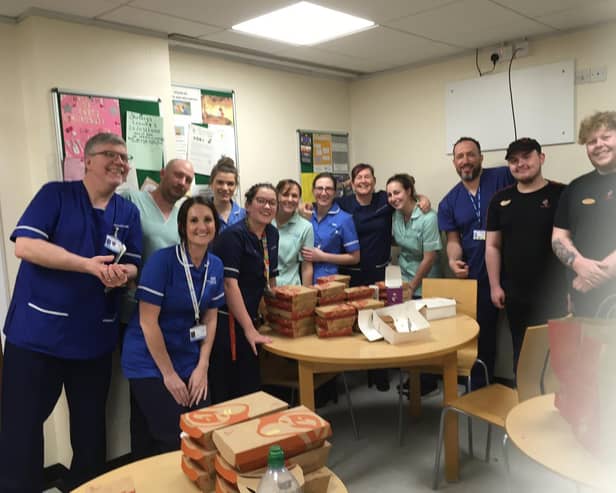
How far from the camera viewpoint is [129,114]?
3.02 m

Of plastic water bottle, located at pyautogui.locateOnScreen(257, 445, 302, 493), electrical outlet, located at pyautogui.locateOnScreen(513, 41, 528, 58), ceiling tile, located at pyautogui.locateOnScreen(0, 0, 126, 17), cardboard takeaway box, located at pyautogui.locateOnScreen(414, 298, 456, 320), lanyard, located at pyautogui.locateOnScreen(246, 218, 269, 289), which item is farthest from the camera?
electrical outlet, located at pyautogui.locateOnScreen(513, 41, 528, 58)

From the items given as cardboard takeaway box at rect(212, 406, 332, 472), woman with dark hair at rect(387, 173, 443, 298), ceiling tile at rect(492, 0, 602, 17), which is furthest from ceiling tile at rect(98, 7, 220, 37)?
cardboard takeaway box at rect(212, 406, 332, 472)

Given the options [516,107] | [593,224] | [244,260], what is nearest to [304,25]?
[244,260]

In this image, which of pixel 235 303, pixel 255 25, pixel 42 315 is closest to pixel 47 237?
pixel 42 315

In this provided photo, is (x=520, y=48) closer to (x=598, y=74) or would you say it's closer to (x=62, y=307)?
(x=598, y=74)

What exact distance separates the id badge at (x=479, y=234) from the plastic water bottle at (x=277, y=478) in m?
2.75

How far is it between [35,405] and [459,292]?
237 cm

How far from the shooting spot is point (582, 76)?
3.53 meters

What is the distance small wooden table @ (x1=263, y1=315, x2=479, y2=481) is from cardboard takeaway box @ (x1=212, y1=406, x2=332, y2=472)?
952mm

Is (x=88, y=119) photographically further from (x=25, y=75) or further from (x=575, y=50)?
(x=575, y=50)

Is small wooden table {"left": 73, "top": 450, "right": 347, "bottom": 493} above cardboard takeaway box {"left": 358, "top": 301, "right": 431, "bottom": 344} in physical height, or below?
below

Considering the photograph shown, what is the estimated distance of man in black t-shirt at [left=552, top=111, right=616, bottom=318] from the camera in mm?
2514

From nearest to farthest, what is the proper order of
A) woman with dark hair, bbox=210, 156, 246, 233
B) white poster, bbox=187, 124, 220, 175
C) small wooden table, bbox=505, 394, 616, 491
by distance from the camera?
small wooden table, bbox=505, 394, 616, 491, woman with dark hair, bbox=210, 156, 246, 233, white poster, bbox=187, 124, 220, 175

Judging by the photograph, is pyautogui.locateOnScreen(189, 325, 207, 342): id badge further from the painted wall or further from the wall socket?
the wall socket
